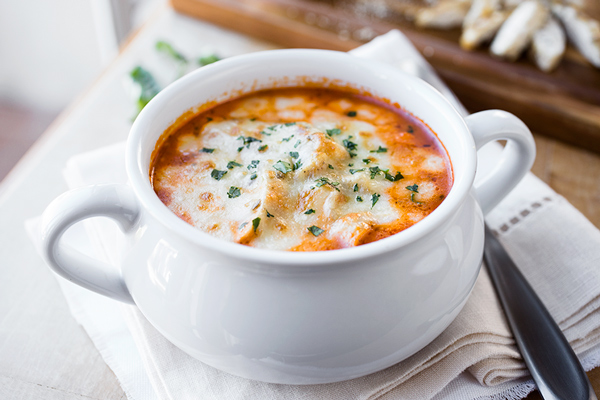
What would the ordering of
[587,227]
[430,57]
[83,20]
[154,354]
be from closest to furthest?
[154,354] → [587,227] → [430,57] → [83,20]

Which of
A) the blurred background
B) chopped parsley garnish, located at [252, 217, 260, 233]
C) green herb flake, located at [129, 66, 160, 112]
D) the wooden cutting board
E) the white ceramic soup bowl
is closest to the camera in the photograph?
the white ceramic soup bowl

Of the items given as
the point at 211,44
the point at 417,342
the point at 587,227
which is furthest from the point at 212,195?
the point at 211,44

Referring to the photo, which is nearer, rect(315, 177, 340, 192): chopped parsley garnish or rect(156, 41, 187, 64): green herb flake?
rect(315, 177, 340, 192): chopped parsley garnish

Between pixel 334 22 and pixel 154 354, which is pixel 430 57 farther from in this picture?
pixel 154 354

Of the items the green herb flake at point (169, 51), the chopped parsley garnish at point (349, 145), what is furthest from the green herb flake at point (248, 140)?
the green herb flake at point (169, 51)

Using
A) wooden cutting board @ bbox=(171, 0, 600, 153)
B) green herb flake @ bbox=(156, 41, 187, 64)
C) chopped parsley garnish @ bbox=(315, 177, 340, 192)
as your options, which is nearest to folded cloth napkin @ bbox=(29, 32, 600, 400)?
chopped parsley garnish @ bbox=(315, 177, 340, 192)

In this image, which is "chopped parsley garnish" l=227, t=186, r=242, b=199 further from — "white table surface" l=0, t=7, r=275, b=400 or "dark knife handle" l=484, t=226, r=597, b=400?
"dark knife handle" l=484, t=226, r=597, b=400
